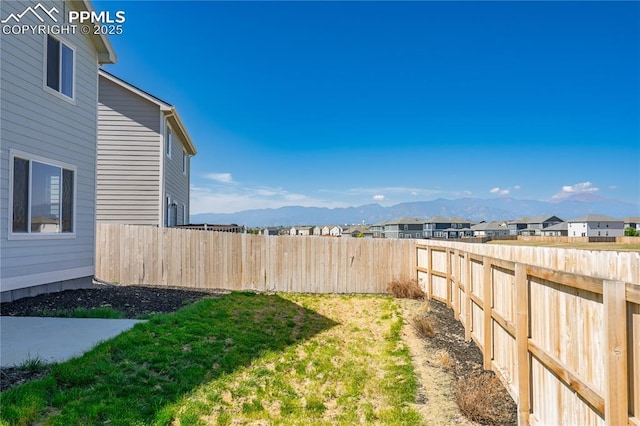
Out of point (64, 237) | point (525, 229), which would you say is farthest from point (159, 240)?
point (525, 229)

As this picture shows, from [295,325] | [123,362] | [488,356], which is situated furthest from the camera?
[295,325]

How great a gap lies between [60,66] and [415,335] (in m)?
9.52

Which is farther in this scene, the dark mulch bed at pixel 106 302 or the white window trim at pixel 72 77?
the white window trim at pixel 72 77

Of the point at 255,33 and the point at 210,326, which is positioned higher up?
the point at 255,33

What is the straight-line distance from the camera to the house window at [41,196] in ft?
24.9

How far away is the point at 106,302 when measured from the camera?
26.4 ft

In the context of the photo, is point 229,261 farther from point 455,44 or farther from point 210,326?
point 455,44

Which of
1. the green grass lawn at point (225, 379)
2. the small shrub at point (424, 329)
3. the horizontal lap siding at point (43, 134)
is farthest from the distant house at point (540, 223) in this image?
the horizontal lap siding at point (43, 134)

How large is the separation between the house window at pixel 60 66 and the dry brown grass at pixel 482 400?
31.7 feet

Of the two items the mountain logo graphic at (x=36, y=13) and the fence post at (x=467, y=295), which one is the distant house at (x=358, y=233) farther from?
the mountain logo graphic at (x=36, y=13)

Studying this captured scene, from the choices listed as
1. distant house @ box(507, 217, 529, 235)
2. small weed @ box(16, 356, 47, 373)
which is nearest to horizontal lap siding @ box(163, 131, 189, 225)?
small weed @ box(16, 356, 47, 373)

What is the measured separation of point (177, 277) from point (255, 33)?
32.4 ft

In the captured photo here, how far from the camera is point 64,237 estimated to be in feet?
29.2

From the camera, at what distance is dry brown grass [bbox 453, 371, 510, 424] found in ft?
13.0
